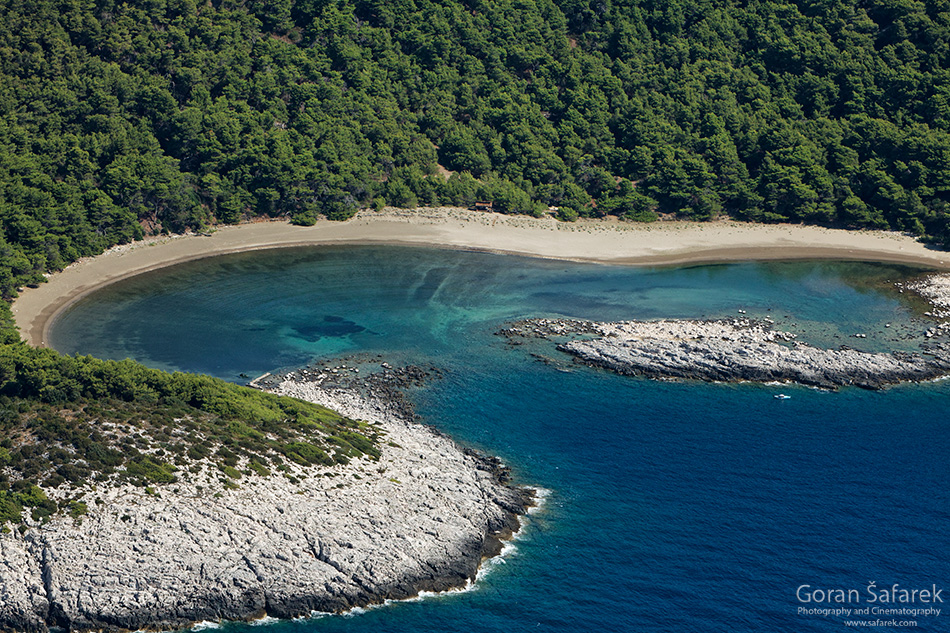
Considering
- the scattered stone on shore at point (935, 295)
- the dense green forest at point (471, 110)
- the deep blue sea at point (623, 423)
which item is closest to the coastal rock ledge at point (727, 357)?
the deep blue sea at point (623, 423)

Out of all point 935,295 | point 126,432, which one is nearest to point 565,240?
point 935,295

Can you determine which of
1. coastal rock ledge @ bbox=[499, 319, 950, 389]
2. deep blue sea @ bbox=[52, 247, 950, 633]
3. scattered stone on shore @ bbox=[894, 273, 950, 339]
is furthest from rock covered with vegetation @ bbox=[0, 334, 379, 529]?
scattered stone on shore @ bbox=[894, 273, 950, 339]

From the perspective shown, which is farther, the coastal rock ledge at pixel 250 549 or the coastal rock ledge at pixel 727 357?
the coastal rock ledge at pixel 727 357

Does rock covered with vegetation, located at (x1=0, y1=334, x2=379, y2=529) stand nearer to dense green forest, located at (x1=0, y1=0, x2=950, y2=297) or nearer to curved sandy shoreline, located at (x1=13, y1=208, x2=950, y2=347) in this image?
dense green forest, located at (x1=0, y1=0, x2=950, y2=297)

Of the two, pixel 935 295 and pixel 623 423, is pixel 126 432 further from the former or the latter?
pixel 935 295

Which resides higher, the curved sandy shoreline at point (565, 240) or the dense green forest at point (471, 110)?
the dense green forest at point (471, 110)

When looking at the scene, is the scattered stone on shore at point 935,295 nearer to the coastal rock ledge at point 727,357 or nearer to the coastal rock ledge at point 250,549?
the coastal rock ledge at point 727,357

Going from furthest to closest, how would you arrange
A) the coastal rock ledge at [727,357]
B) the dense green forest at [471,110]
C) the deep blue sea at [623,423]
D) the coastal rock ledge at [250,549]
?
the dense green forest at [471,110]
the coastal rock ledge at [727,357]
the deep blue sea at [623,423]
the coastal rock ledge at [250,549]
